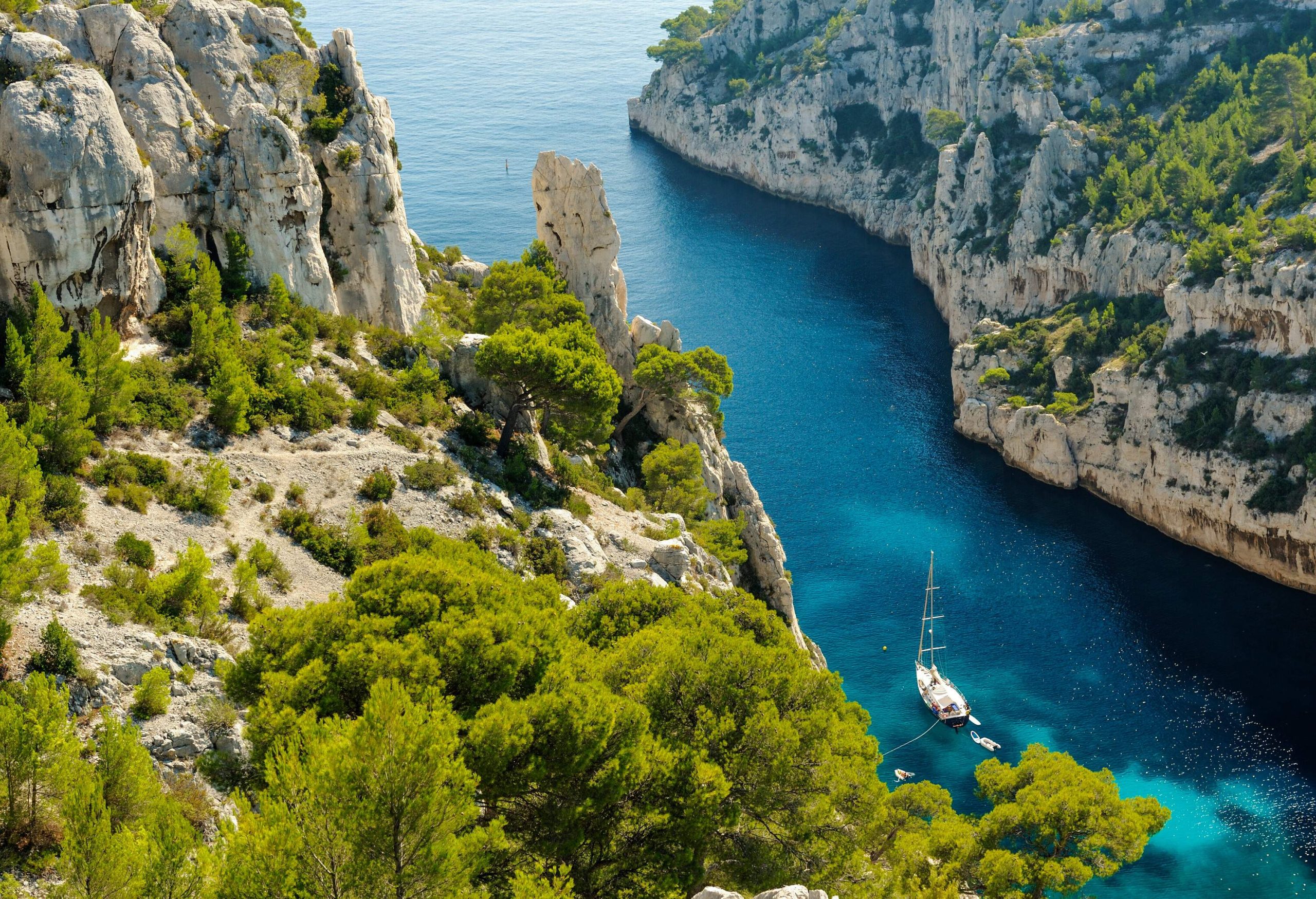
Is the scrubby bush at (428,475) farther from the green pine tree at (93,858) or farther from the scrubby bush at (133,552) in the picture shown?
the green pine tree at (93,858)

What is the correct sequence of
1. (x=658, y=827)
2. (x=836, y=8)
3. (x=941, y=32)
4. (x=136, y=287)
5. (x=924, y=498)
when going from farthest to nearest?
(x=836, y=8), (x=941, y=32), (x=924, y=498), (x=136, y=287), (x=658, y=827)

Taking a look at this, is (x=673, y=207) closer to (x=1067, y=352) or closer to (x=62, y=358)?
(x=1067, y=352)

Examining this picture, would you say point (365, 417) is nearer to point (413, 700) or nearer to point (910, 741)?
point (413, 700)

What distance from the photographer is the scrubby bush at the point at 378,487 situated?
4916cm

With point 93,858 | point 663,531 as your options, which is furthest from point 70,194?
point 93,858

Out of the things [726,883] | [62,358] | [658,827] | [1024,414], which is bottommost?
[1024,414]

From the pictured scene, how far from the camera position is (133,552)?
39156 millimetres

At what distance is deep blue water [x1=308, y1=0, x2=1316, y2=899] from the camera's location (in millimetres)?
63844

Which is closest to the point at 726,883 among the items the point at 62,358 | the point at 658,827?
the point at 658,827

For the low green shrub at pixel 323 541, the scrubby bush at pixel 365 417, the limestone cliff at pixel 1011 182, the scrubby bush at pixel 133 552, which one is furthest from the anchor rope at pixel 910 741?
the scrubby bush at pixel 133 552

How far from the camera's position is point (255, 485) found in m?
47.0

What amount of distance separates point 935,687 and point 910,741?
3.90 meters

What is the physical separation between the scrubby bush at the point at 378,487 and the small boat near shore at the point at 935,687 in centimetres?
3462

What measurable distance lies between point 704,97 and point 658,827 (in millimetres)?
166579
